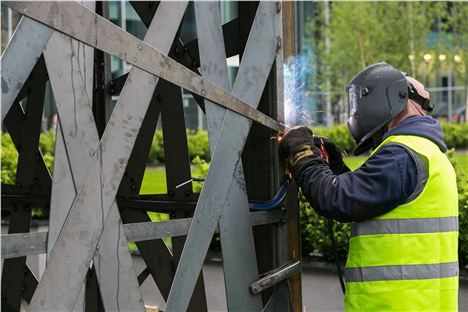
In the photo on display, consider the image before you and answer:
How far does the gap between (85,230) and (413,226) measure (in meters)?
1.28

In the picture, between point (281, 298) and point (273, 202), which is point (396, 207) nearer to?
point (273, 202)

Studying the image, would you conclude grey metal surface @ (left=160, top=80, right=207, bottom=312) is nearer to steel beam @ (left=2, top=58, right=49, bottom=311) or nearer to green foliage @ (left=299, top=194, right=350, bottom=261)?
steel beam @ (left=2, top=58, right=49, bottom=311)

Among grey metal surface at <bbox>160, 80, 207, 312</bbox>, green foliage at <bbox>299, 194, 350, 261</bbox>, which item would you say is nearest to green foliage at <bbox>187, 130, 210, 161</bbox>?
green foliage at <bbox>299, 194, 350, 261</bbox>

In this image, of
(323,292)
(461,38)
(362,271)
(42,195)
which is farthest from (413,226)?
(461,38)

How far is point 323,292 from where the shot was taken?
24.2 ft

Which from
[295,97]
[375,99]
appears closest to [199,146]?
[295,97]

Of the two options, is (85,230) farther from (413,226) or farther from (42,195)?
(42,195)

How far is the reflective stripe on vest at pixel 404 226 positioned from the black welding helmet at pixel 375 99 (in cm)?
42

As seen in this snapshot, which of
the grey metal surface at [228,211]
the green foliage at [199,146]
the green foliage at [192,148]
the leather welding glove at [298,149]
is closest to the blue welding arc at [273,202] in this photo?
the grey metal surface at [228,211]

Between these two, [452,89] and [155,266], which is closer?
[155,266]

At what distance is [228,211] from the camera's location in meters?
3.39

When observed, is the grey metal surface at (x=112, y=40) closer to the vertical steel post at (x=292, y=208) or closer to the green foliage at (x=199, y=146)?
the vertical steel post at (x=292, y=208)

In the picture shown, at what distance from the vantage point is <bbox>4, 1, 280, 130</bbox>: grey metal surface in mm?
2477

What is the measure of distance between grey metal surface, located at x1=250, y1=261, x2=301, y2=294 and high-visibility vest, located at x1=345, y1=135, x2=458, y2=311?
0.56 metres
